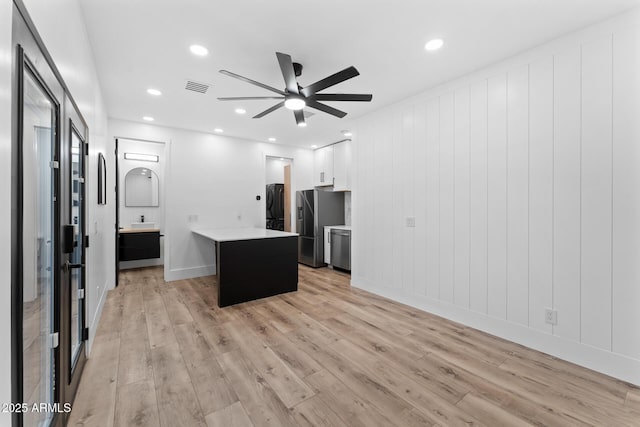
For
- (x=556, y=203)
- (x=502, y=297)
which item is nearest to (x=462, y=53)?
(x=556, y=203)

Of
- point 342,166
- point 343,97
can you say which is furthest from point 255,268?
point 342,166

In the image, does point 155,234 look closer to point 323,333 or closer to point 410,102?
point 323,333

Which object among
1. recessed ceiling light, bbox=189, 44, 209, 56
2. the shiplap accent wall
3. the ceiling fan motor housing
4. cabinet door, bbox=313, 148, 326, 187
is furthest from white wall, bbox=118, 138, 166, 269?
the shiplap accent wall

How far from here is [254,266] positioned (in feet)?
12.6

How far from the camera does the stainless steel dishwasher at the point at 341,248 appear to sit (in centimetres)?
Result: 544

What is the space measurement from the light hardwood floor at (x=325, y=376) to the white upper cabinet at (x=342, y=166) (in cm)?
309

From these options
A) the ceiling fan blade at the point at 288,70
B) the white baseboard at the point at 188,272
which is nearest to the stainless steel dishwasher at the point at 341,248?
the white baseboard at the point at 188,272

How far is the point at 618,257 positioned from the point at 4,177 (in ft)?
11.6

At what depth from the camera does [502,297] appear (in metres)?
2.77

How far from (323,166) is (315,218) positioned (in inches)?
50.8

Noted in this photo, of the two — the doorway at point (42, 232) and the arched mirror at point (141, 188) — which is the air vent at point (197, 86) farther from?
the arched mirror at point (141, 188)

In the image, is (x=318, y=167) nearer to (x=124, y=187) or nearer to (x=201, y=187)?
(x=201, y=187)

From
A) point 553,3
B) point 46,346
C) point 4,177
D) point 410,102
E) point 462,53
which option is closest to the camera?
point 4,177

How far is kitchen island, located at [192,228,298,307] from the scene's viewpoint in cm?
359
